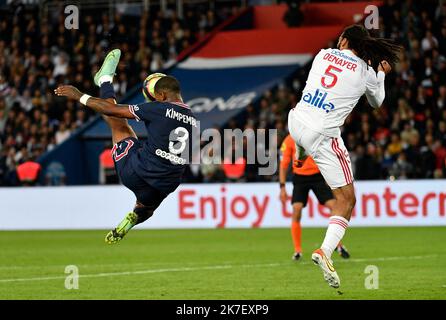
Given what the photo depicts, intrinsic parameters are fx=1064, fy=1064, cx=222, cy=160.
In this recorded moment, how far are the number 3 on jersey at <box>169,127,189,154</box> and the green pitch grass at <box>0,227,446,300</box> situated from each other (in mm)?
1749

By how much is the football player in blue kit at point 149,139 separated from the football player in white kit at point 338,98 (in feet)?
4.65

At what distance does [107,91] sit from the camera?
12.4 meters

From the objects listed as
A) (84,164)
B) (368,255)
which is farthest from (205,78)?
(368,255)

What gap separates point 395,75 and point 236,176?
510cm

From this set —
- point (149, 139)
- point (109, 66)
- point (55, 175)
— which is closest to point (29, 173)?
point (55, 175)

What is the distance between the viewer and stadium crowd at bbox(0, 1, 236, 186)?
30750 millimetres

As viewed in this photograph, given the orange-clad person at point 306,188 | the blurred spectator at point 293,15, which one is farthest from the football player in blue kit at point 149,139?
the blurred spectator at point 293,15

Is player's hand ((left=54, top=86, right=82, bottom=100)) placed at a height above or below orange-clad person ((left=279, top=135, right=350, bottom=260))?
above

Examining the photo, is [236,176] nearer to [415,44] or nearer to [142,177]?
[415,44]

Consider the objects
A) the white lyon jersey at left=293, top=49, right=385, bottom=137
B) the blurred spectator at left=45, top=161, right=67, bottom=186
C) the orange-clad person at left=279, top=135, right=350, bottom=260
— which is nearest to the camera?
the white lyon jersey at left=293, top=49, right=385, bottom=137

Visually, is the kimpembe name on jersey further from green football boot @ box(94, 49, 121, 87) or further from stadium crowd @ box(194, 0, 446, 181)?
stadium crowd @ box(194, 0, 446, 181)

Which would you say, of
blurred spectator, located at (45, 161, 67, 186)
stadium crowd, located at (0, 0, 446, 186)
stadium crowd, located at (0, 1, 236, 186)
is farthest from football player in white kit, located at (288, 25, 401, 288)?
stadium crowd, located at (0, 1, 236, 186)

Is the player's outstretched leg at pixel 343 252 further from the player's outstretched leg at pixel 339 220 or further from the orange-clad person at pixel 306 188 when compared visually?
the player's outstretched leg at pixel 339 220

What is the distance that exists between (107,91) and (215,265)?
5.10m
